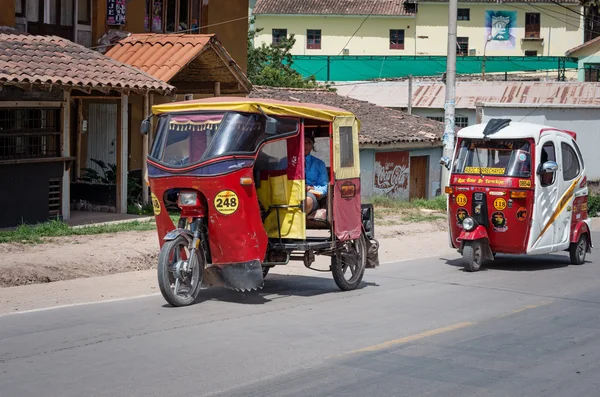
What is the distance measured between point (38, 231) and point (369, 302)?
7.56m

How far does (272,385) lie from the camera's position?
7.97 metres

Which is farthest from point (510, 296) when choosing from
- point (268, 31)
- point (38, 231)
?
point (268, 31)

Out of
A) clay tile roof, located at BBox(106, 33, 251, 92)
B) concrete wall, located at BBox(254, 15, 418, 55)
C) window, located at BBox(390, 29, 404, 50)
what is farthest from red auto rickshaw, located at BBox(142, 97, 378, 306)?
window, located at BBox(390, 29, 404, 50)

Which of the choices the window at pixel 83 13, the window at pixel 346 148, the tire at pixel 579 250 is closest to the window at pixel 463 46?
the window at pixel 83 13

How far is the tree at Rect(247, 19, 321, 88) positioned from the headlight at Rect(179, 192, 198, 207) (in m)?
30.4

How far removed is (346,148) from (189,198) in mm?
2436

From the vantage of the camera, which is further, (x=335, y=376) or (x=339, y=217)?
(x=339, y=217)

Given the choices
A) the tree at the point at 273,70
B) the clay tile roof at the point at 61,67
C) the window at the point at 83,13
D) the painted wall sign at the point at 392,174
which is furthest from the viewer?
the tree at the point at 273,70

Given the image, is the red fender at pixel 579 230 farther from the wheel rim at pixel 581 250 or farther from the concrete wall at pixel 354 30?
the concrete wall at pixel 354 30

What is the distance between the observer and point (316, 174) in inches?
485

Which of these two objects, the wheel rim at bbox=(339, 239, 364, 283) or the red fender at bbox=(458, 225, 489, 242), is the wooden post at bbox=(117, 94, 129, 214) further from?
the wheel rim at bbox=(339, 239, 364, 283)

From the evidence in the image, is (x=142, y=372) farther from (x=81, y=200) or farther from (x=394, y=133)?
(x=394, y=133)

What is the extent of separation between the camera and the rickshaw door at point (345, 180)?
40.0ft

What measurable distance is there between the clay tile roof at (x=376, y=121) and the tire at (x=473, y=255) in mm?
13284
